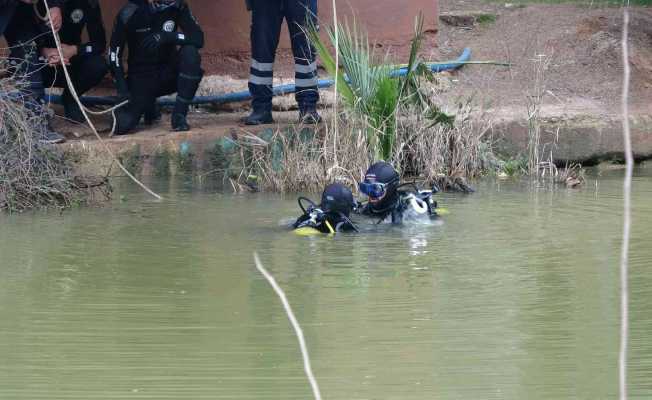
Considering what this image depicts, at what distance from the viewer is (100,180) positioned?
34.0ft

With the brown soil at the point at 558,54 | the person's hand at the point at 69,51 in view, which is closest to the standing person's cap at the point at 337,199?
the person's hand at the point at 69,51

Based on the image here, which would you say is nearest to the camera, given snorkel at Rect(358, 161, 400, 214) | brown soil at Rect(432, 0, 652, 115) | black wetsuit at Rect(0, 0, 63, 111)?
snorkel at Rect(358, 161, 400, 214)

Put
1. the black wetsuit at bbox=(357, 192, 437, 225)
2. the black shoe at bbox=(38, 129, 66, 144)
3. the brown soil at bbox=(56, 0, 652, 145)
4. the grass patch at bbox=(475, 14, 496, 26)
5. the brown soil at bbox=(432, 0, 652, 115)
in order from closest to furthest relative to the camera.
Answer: the black wetsuit at bbox=(357, 192, 437, 225), the black shoe at bbox=(38, 129, 66, 144), the brown soil at bbox=(56, 0, 652, 145), the brown soil at bbox=(432, 0, 652, 115), the grass patch at bbox=(475, 14, 496, 26)

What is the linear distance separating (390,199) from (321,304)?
258cm

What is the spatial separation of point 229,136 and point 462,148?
2.15 m

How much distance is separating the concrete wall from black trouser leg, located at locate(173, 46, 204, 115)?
5.78 ft

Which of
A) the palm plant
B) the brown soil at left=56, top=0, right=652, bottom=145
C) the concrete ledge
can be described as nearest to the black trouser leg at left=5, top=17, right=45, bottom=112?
the brown soil at left=56, top=0, right=652, bottom=145

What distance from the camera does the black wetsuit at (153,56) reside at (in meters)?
11.6

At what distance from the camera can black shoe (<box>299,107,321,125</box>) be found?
1145 centimetres

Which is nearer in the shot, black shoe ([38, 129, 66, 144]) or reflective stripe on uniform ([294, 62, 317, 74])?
black shoe ([38, 129, 66, 144])

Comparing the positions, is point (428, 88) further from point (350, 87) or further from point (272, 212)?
point (272, 212)

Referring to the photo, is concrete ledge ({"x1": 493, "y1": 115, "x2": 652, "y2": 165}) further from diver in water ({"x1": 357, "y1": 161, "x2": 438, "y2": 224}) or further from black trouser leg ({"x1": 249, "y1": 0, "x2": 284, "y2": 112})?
diver in water ({"x1": 357, "y1": 161, "x2": 438, "y2": 224})

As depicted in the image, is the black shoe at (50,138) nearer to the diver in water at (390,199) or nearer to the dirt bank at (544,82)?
the dirt bank at (544,82)

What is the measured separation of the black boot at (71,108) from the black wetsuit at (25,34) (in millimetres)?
554
